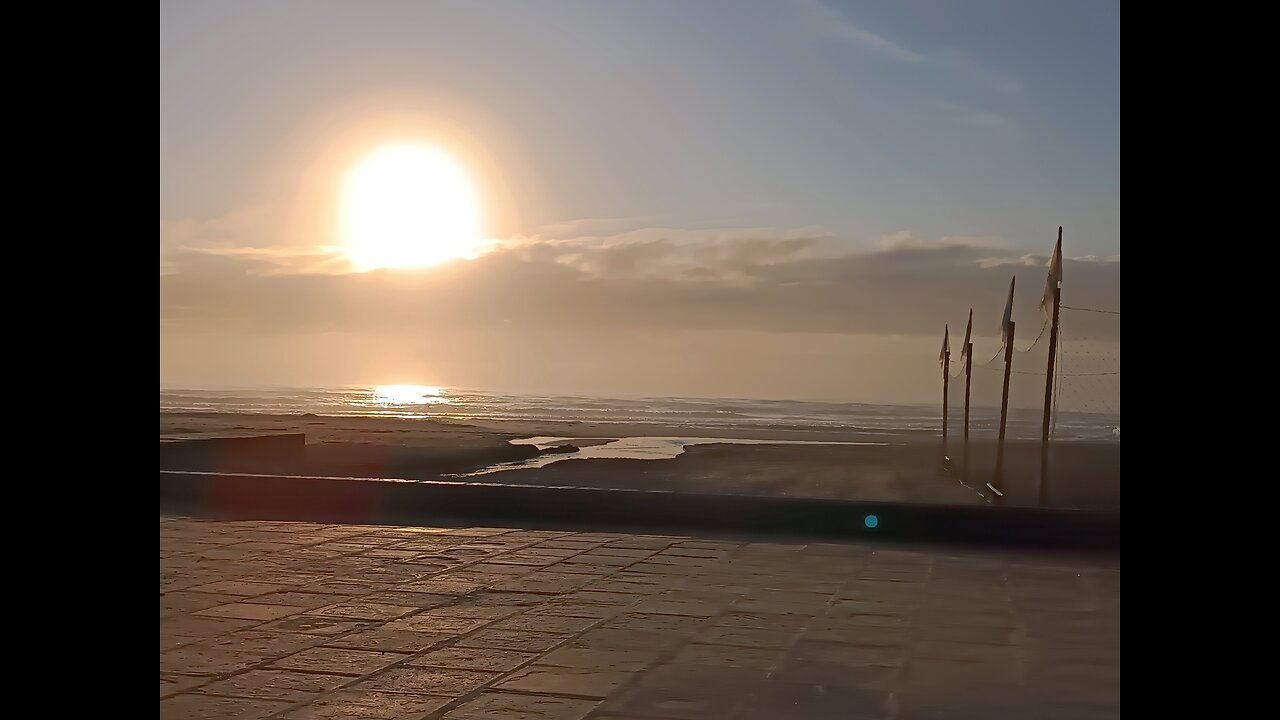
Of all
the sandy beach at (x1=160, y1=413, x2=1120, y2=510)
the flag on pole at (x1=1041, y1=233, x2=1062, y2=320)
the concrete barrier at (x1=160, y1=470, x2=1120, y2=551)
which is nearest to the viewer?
the concrete barrier at (x1=160, y1=470, x2=1120, y2=551)

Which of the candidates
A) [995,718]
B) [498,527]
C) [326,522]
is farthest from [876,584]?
[326,522]

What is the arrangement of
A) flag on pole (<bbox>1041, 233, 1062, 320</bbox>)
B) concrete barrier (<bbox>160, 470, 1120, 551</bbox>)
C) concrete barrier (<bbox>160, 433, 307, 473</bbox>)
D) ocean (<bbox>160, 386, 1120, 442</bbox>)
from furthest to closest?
1. ocean (<bbox>160, 386, 1120, 442</bbox>)
2. concrete barrier (<bbox>160, 433, 307, 473</bbox>)
3. flag on pole (<bbox>1041, 233, 1062, 320</bbox>)
4. concrete barrier (<bbox>160, 470, 1120, 551</bbox>)

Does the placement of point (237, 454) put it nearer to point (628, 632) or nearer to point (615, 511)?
point (615, 511)

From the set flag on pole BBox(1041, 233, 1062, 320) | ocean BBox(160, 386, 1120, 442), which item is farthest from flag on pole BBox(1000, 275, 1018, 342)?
ocean BBox(160, 386, 1120, 442)

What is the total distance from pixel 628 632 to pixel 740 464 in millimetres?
20827

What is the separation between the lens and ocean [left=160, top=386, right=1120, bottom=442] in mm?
47250

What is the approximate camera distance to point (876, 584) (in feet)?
22.0

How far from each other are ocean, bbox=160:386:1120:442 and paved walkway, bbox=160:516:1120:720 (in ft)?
106

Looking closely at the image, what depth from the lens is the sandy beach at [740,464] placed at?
20.4 m

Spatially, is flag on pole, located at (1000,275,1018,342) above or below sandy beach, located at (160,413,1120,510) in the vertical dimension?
above

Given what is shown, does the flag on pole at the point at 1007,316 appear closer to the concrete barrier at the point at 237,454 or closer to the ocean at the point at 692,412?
the concrete barrier at the point at 237,454

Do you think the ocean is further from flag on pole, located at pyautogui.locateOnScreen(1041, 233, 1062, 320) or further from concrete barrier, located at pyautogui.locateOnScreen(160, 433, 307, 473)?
flag on pole, located at pyautogui.locateOnScreen(1041, 233, 1062, 320)
